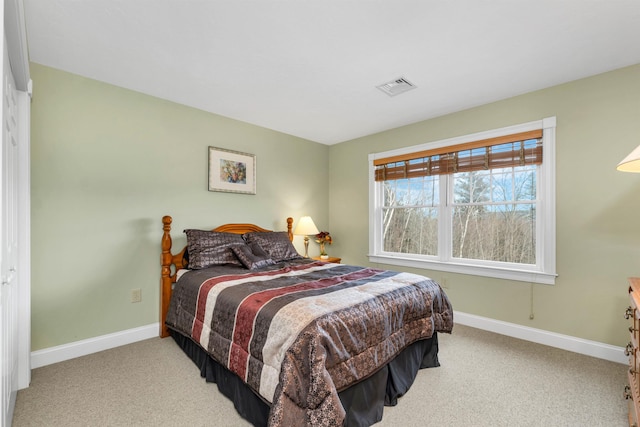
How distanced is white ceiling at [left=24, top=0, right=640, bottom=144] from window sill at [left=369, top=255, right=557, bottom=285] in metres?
1.79

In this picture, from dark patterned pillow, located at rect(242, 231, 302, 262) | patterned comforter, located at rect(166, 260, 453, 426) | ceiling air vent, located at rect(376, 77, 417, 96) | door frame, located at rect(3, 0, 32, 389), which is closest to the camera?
patterned comforter, located at rect(166, 260, 453, 426)

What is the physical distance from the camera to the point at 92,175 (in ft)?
8.84

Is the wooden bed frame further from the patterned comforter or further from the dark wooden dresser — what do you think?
the dark wooden dresser

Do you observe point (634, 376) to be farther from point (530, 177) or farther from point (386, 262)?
point (386, 262)

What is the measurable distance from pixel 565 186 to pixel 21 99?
449cm

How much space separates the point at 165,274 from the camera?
299 centimetres

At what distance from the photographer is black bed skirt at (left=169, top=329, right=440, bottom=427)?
1.71 m

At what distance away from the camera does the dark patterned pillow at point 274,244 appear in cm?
337

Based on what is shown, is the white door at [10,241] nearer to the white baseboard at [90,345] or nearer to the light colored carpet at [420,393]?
the light colored carpet at [420,393]

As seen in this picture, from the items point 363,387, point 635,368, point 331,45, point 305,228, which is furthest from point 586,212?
point 305,228

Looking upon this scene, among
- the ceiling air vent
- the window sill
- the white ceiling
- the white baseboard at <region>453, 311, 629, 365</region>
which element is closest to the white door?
the white ceiling

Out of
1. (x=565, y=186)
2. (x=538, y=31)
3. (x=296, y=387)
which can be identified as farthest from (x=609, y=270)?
(x=296, y=387)

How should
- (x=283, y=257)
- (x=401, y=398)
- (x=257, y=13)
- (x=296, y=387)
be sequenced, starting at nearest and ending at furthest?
(x=296, y=387) < (x=257, y=13) < (x=401, y=398) < (x=283, y=257)

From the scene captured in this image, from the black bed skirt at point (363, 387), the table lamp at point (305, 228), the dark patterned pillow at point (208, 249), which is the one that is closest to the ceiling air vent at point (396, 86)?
the table lamp at point (305, 228)
